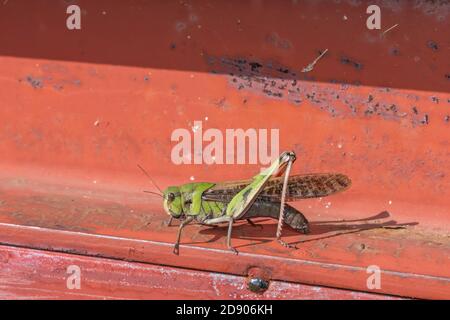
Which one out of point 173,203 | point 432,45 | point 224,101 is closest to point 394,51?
point 432,45

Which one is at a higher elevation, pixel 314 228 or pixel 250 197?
pixel 250 197

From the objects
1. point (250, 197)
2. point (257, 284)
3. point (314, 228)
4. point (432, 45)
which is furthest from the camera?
point (432, 45)

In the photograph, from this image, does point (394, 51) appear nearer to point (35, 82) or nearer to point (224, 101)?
point (224, 101)

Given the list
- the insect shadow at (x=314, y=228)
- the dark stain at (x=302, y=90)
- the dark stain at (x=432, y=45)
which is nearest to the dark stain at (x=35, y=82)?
the dark stain at (x=302, y=90)

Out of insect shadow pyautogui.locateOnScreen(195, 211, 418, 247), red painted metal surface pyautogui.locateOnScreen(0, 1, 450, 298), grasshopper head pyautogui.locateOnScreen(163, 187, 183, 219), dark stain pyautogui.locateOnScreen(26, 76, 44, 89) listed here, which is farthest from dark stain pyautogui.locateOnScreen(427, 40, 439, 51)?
dark stain pyautogui.locateOnScreen(26, 76, 44, 89)

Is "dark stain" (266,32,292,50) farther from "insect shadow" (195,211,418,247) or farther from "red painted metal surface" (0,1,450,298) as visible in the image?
"insect shadow" (195,211,418,247)

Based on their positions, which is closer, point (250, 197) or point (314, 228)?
point (250, 197)
